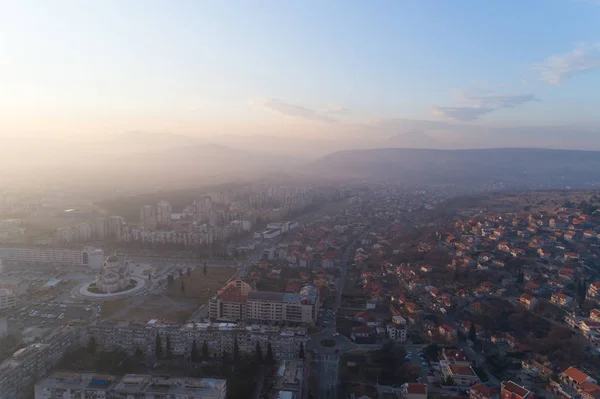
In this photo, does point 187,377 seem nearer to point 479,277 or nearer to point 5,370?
point 5,370

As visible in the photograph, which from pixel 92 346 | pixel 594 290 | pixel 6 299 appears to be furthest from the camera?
pixel 594 290

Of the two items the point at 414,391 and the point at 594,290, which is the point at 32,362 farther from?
the point at 594,290

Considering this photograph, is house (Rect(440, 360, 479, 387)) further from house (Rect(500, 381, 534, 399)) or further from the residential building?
the residential building

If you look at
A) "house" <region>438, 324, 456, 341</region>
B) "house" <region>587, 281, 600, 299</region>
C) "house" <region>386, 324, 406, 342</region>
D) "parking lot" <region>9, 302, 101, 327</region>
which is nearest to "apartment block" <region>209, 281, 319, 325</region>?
"house" <region>386, 324, 406, 342</region>

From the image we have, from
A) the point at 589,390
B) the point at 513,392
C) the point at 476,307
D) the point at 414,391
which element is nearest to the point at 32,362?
the point at 414,391

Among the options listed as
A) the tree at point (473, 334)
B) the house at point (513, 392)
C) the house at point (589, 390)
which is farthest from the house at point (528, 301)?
the house at point (513, 392)

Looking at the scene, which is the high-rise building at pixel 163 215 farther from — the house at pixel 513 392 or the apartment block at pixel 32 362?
the house at pixel 513 392

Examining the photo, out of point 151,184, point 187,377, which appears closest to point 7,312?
point 187,377
